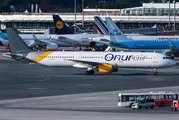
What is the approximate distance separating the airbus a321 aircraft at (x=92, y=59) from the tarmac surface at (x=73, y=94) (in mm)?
1820

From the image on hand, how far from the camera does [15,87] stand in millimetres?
43750

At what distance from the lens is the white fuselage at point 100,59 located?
54094 millimetres

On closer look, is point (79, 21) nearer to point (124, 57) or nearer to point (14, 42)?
point (14, 42)

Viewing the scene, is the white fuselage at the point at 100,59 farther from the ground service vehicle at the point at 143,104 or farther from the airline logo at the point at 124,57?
the ground service vehicle at the point at 143,104

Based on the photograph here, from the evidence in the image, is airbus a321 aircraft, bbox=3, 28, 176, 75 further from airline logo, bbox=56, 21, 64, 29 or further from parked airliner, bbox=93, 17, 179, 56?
airline logo, bbox=56, 21, 64, 29

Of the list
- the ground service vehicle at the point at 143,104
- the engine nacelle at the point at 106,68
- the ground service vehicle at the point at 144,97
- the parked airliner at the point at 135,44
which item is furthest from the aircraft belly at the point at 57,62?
the parked airliner at the point at 135,44

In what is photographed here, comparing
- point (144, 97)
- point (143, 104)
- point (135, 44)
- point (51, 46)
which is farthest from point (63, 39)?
point (143, 104)

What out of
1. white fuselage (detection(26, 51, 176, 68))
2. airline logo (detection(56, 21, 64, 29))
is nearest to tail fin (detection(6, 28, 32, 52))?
white fuselage (detection(26, 51, 176, 68))

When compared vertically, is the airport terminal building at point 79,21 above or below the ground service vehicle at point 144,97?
above

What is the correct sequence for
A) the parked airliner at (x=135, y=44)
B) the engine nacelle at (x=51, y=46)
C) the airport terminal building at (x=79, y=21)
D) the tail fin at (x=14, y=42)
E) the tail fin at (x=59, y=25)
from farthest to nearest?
1. the airport terminal building at (x=79, y=21)
2. the engine nacelle at (x=51, y=46)
3. the tail fin at (x=59, y=25)
4. the parked airliner at (x=135, y=44)
5. the tail fin at (x=14, y=42)

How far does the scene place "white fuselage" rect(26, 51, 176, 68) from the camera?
54.1m

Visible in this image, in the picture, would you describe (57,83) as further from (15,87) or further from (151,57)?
(151,57)

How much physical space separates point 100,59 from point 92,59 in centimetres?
134

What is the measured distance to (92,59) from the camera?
5503 cm
